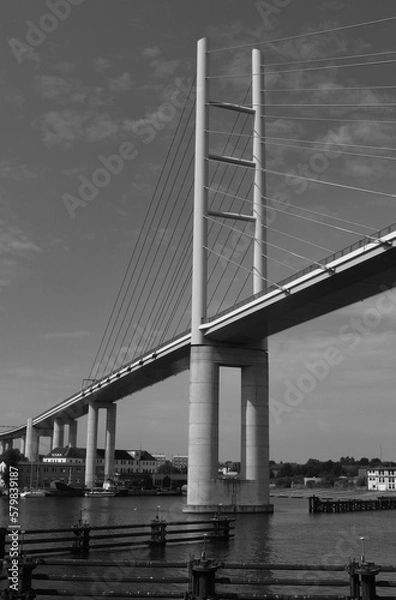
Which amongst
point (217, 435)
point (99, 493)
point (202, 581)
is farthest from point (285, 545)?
point (99, 493)

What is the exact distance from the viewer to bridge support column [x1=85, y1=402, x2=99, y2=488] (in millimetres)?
120625

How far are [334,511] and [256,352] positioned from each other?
22.4 meters

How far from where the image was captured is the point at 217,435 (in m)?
59.0

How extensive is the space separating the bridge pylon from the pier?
13539 millimetres

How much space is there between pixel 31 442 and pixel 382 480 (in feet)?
247

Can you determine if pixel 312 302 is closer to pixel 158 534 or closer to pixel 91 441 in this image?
pixel 158 534

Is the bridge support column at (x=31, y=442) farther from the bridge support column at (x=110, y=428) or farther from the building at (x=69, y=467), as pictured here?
the bridge support column at (x=110, y=428)

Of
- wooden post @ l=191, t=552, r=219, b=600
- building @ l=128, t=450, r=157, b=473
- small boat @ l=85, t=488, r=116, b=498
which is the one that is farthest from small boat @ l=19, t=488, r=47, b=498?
wooden post @ l=191, t=552, r=219, b=600

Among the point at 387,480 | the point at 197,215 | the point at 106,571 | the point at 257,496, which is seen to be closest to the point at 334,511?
the point at 257,496

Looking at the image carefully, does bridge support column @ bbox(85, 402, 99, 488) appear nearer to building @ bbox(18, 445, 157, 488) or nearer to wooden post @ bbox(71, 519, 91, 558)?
building @ bbox(18, 445, 157, 488)

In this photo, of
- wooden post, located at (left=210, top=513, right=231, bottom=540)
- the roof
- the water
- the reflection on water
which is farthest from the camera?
the roof

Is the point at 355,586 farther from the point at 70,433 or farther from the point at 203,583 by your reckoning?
the point at 70,433

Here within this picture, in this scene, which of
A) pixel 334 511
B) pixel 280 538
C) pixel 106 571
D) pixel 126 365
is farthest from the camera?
pixel 126 365

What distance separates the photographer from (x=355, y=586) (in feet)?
41.6
